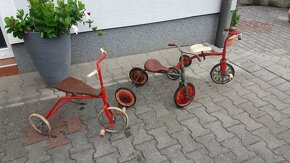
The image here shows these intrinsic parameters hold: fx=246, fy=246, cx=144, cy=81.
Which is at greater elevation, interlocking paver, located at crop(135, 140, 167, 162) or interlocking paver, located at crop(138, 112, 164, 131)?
interlocking paver, located at crop(138, 112, 164, 131)

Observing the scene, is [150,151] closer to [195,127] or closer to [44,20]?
[195,127]

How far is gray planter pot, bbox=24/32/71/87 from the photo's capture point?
3.03 meters

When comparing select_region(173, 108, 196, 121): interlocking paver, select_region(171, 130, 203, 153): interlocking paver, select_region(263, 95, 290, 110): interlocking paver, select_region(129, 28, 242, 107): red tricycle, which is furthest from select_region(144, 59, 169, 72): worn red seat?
select_region(263, 95, 290, 110): interlocking paver

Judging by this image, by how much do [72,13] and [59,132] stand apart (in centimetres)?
146

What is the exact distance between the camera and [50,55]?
10.3ft

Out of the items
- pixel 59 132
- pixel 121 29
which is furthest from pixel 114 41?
pixel 59 132

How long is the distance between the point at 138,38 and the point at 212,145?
2.40 meters

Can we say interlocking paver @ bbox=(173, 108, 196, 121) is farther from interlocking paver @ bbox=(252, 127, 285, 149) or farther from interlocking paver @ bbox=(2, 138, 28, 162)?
interlocking paver @ bbox=(2, 138, 28, 162)

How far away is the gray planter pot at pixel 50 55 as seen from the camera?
9.95 feet

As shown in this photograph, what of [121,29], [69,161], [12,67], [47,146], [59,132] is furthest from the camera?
[121,29]

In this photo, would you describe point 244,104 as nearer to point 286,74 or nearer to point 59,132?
point 286,74

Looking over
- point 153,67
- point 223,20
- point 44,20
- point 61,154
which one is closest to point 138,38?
point 153,67

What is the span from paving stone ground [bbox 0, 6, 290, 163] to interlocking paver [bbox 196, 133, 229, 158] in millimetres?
10

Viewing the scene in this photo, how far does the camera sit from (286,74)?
3848 millimetres
